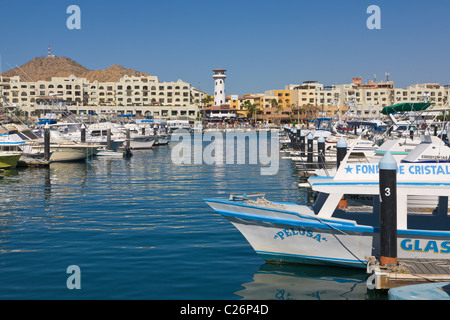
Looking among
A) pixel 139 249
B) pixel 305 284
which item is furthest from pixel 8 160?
pixel 305 284

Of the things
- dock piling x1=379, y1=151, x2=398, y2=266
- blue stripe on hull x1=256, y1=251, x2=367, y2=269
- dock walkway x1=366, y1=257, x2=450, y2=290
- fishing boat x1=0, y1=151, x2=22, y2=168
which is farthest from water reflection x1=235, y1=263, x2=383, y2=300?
fishing boat x1=0, y1=151, x2=22, y2=168

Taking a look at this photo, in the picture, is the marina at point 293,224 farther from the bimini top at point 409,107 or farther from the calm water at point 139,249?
the bimini top at point 409,107

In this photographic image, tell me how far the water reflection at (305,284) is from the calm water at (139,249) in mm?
28

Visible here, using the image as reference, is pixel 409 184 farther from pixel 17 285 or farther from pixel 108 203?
pixel 108 203

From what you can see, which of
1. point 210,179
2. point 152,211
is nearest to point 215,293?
point 152,211

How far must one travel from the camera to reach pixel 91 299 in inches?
551

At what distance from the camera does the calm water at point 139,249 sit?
14688 millimetres

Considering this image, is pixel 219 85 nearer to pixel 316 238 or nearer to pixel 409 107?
pixel 409 107

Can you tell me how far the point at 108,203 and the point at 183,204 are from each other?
4.12m

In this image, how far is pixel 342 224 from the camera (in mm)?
14852

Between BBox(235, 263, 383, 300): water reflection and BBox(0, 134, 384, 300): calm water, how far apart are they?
28mm

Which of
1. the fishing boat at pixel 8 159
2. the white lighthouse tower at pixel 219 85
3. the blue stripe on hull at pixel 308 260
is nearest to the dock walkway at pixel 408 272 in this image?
the blue stripe on hull at pixel 308 260

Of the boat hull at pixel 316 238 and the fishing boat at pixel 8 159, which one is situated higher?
the fishing boat at pixel 8 159

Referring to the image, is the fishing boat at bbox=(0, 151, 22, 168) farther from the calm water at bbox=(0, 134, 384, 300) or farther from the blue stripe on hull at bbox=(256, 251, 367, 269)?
the blue stripe on hull at bbox=(256, 251, 367, 269)
